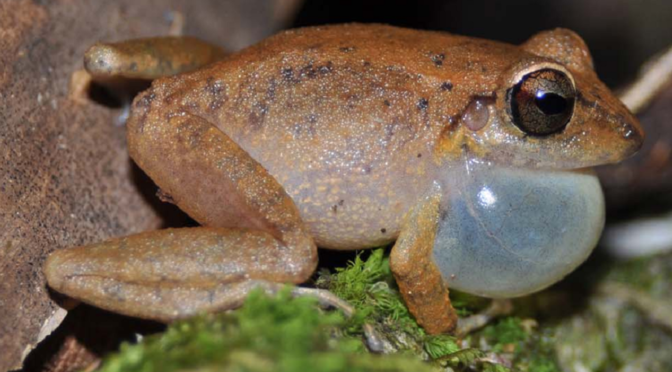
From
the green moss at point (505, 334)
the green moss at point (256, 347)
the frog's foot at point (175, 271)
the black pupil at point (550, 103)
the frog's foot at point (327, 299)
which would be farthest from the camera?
the green moss at point (505, 334)

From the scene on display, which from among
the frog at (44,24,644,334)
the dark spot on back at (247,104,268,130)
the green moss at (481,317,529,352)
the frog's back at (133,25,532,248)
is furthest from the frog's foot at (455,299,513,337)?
the dark spot on back at (247,104,268,130)

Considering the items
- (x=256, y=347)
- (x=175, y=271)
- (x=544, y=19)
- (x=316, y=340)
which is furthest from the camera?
(x=544, y=19)

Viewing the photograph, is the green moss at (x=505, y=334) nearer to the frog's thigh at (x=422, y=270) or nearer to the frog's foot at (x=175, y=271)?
the frog's thigh at (x=422, y=270)

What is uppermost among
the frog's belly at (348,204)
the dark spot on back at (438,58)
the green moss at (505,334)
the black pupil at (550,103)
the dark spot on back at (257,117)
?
the dark spot on back at (438,58)

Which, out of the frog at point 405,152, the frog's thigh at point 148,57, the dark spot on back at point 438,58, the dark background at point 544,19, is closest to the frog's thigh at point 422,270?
the frog at point 405,152

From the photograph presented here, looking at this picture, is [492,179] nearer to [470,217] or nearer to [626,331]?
[470,217]

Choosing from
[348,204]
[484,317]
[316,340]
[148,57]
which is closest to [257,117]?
[348,204]

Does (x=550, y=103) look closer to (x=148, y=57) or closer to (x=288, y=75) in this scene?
(x=288, y=75)
